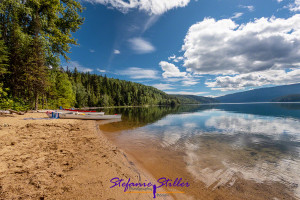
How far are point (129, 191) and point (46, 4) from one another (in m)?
26.2

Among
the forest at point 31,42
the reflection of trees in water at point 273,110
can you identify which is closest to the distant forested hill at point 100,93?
the forest at point 31,42

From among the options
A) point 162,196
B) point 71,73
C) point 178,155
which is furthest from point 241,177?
point 71,73

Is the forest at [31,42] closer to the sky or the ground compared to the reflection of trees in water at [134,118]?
closer to the sky

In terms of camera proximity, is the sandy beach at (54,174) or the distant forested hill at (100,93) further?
→ the distant forested hill at (100,93)

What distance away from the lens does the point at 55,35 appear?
774 inches

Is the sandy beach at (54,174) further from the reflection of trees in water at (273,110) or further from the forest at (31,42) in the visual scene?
the reflection of trees in water at (273,110)

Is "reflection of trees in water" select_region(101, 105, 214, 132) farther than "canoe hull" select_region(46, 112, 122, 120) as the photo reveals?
No

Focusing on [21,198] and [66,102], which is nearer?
[21,198]

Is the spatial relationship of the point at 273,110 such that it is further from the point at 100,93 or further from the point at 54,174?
the point at 100,93

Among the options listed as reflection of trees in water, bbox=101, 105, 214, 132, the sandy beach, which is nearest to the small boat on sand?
reflection of trees in water, bbox=101, 105, 214, 132

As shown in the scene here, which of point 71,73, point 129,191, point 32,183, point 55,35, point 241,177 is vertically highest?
point 71,73

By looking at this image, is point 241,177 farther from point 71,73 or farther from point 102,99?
point 71,73

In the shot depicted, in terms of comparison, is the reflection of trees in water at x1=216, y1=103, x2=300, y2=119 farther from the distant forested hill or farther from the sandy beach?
the distant forested hill

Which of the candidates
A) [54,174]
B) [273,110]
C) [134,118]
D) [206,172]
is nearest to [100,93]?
[134,118]
